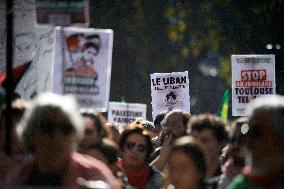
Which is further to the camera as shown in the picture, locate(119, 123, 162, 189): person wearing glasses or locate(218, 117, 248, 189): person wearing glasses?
locate(119, 123, 162, 189): person wearing glasses

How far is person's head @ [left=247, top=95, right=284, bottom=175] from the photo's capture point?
14.7ft

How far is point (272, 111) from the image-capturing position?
4.57 m

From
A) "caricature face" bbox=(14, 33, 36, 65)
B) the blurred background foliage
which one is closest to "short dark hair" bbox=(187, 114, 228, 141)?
"caricature face" bbox=(14, 33, 36, 65)

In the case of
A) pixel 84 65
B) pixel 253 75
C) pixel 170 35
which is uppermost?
pixel 170 35

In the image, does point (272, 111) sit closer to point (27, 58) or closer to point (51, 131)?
point (51, 131)

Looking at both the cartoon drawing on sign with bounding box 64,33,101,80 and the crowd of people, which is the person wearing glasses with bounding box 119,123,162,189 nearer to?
the cartoon drawing on sign with bounding box 64,33,101,80

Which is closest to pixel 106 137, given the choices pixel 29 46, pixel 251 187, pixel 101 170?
pixel 29 46

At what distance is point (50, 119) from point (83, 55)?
162cm

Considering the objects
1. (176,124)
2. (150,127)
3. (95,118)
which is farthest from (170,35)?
(95,118)

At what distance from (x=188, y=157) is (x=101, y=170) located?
81 centimetres

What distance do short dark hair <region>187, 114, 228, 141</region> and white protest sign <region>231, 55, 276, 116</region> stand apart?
187 inches

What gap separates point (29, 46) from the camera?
738 centimetres

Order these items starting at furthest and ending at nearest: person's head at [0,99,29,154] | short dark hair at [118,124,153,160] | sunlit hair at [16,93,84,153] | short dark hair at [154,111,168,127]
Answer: short dark hair at [154,111,168,127]
short dark hair at [118,124,153,160]
person's head at [0,99,29,154]
sunlit hair at [16,93,84,153]

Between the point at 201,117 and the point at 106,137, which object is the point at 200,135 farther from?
the point at 106,137
